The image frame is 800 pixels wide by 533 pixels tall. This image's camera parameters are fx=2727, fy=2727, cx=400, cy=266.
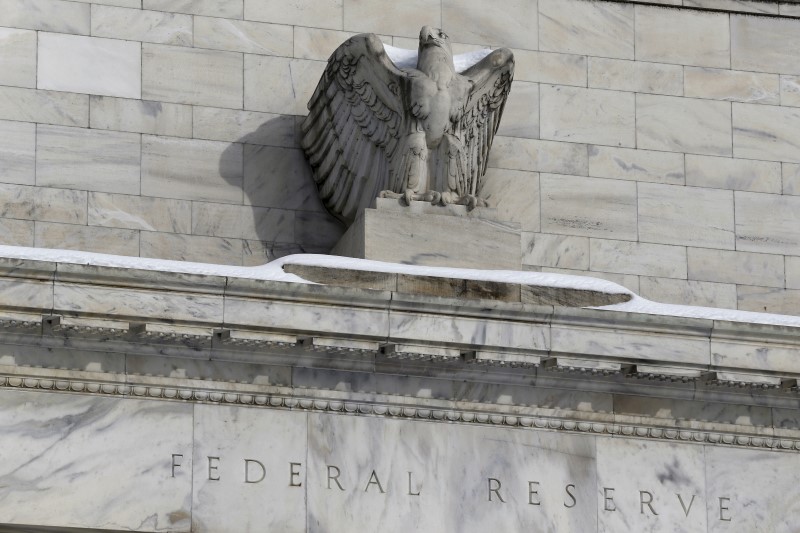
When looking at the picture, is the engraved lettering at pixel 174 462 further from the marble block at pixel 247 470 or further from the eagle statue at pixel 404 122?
the eagle statue at pixel 404 122

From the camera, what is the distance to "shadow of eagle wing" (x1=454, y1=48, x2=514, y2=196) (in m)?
26.8

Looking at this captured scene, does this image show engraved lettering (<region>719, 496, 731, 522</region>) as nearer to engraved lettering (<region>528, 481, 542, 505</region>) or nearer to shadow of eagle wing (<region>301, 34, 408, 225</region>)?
engraved lettering (<region>528, 481, 542, 505</region>)

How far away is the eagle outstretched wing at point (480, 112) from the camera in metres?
26.8

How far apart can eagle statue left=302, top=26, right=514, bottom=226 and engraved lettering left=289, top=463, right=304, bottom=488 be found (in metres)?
3.16

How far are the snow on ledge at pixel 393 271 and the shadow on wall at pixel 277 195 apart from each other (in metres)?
2.04

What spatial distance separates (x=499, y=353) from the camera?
24.7 m

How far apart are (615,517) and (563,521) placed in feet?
1.68

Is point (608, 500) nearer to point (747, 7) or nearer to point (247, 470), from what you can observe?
point (247, 470)

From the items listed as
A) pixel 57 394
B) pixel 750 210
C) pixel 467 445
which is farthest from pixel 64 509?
pixel 750 210

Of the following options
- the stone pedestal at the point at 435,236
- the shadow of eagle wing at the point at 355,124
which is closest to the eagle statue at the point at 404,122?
the shadow of eagle wing at the point at 355,124

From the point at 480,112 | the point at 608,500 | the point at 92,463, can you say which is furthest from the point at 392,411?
the point at 480,112

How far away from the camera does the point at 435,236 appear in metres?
25.9

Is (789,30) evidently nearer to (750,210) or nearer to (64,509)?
(750,210)

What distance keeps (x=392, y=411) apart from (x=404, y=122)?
10.8 ft
